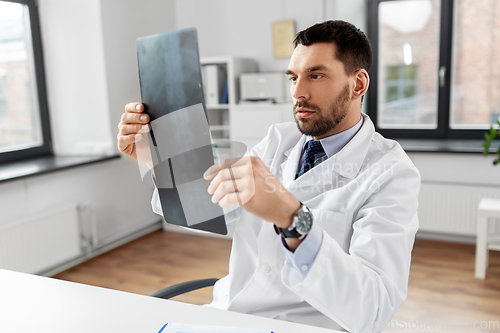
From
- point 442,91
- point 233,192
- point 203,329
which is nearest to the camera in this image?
point 233,192

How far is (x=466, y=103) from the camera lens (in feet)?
11.5

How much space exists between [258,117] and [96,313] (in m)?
2.37

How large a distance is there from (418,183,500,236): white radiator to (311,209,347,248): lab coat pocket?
2.38 m

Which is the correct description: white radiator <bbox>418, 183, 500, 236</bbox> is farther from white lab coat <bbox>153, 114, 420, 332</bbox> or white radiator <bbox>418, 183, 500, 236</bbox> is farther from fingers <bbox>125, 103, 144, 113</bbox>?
fingers <bbox>125, 103, 144, 113</bbox>

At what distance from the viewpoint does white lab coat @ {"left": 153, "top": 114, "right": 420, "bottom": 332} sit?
841 millimetres

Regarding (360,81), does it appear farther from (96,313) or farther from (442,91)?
(442,91)

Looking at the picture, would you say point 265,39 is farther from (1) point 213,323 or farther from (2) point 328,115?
(1) point 213,323

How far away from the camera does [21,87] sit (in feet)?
10.3

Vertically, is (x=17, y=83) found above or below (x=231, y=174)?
above

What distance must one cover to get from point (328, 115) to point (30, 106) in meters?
2.76

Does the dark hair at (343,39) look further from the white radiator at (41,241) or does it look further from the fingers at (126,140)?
the white radiator at (41,241)

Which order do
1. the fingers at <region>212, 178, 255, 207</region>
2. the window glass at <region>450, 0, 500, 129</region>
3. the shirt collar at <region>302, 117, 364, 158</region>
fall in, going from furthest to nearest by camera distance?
the window glass at <region>450, 0, 500, 129</region> < the shirt collar at <region>302, 117, 364, 158</region> < the fingers at <region>212, 178, 255, 207</region>

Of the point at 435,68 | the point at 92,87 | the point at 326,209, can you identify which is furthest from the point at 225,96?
the point at 326,209

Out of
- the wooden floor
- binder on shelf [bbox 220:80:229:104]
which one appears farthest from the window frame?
binder on shelf [bbox 220:80:229:104]
